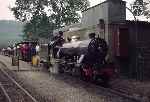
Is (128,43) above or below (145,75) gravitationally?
above

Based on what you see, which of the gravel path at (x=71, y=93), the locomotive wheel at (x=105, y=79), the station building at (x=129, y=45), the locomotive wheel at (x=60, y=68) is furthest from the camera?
the locomotive wheel at (x=60, y=68)

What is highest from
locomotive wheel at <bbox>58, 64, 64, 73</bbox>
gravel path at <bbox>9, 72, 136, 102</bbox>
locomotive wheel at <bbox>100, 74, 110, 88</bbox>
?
locomotive wheel at <bbox>58, 64, 64, 73</bbox>

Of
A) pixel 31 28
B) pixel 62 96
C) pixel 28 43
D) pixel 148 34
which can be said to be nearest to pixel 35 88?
pixel 62 96

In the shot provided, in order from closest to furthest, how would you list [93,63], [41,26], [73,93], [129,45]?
[73,93], [93,63], [129,45], [41,26]

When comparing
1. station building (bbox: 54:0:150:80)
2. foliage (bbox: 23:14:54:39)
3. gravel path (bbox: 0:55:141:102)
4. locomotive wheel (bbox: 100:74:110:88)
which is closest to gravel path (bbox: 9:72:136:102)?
gravel path (bbox: 0:55:141:102)

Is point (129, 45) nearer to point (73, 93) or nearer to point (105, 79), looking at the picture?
point (105, 79)

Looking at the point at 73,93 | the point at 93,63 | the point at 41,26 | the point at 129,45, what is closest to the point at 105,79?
the point at 93,63

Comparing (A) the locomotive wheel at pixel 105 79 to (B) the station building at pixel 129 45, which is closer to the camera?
(A) the locomotive wheel at pixel 105 79

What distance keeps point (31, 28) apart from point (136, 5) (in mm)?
24938

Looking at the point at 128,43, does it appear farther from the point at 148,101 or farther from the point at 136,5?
the point at 136,5

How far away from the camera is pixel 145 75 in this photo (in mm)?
22875

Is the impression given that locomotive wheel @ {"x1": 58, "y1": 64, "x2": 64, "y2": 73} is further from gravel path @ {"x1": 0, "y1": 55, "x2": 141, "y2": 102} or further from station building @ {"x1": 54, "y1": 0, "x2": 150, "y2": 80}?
gravel path @ {"x1": 0, "y1": 55, "x2": 141, "y2": 102}

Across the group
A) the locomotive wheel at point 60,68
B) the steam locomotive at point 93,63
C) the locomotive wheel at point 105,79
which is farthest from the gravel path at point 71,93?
the locomotive wheel at point 60,68

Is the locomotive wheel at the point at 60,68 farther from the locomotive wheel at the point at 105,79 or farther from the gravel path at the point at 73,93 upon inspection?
the locomotive wheel at the point at 105,79
